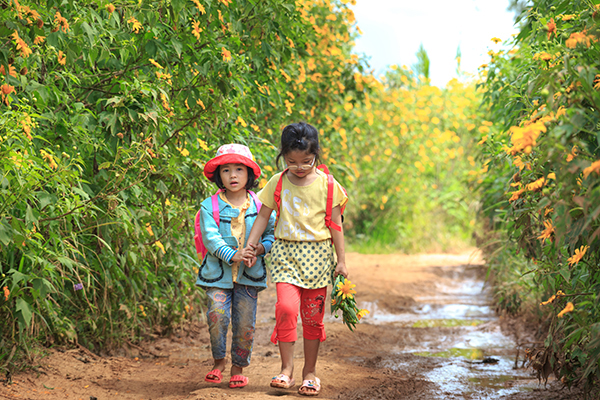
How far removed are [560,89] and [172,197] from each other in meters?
2.61

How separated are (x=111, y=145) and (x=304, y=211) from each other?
1182 mm

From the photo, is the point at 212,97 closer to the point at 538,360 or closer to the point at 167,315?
the point at 167,315

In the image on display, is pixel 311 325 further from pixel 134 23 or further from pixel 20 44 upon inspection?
pixel 20 44

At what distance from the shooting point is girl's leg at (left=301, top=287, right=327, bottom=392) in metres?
3.20

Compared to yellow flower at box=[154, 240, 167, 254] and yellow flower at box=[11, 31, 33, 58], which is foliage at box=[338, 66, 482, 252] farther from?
yellow flower at box=[11, 31, 33, 58]

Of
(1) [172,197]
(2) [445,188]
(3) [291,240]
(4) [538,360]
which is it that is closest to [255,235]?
(3) [291,240]

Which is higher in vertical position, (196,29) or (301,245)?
(196,29)

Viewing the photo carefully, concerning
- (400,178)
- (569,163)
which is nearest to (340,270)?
(569,163)

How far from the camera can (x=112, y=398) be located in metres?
3.15

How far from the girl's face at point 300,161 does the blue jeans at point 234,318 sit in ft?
2.42

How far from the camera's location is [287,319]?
3.15m

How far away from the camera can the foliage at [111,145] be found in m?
2.76

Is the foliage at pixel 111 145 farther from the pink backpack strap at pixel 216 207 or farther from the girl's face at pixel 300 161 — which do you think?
the girl's face at pixel 300 161

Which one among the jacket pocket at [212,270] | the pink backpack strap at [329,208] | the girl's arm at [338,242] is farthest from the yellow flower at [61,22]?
the girl's arm at [338,242]
